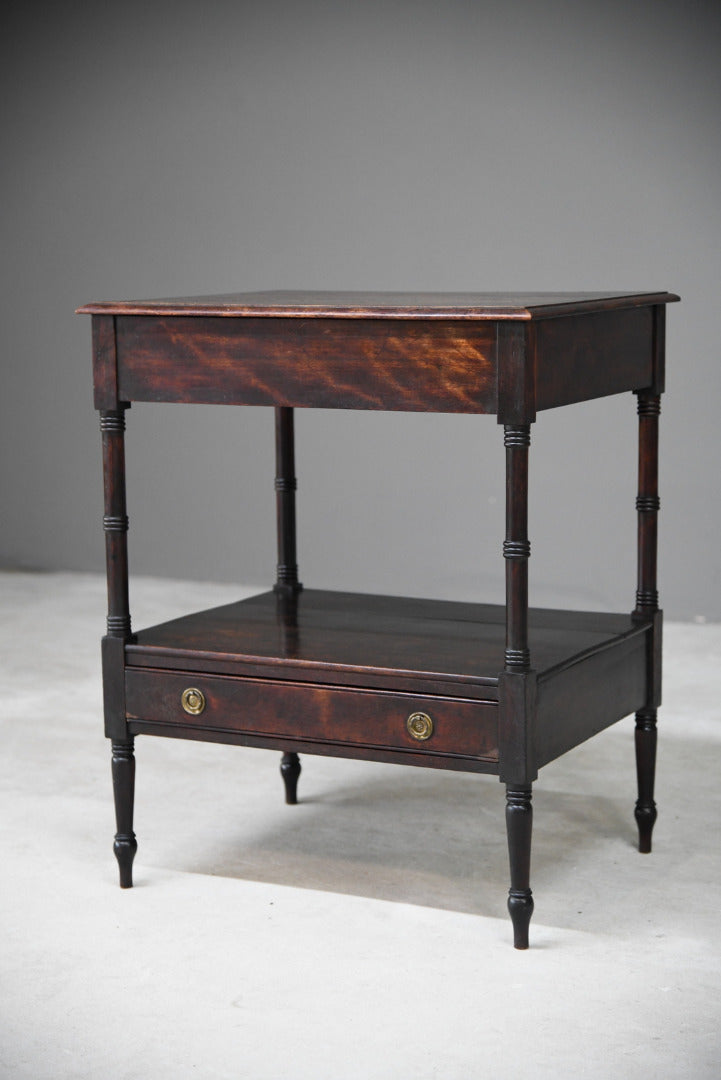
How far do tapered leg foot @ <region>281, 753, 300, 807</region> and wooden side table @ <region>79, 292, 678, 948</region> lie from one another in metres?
0.47

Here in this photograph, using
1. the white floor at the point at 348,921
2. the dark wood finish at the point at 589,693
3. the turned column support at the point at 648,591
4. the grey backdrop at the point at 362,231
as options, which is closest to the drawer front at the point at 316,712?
the dark wood finish at the point at 589,693

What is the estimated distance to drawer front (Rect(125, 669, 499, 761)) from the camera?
296 centimetres

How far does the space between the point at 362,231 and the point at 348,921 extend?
3.81 meters

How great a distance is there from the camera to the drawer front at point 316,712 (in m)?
2.96

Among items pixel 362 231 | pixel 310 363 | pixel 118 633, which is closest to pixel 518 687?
pixel 310 363

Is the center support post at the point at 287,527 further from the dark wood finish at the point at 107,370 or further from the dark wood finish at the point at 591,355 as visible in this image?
the dark wood finish at the point at 591,355

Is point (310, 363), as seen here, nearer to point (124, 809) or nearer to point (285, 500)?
point (285, 500)

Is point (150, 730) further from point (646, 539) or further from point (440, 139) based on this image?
point (440, 139)

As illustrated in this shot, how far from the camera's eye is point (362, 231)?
637 centimetres

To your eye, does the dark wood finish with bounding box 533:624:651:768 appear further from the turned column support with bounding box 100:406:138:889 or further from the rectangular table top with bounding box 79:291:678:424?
the turned column support with bounding box 100:406:138:889

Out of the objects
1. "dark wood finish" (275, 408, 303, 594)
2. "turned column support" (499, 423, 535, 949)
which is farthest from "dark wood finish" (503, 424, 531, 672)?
"dark wood finish" (275, 408, 303, 594)

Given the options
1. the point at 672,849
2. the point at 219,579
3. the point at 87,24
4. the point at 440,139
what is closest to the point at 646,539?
the point at 672,849

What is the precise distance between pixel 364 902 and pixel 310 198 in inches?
153

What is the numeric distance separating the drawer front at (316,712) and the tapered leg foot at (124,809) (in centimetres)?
10
